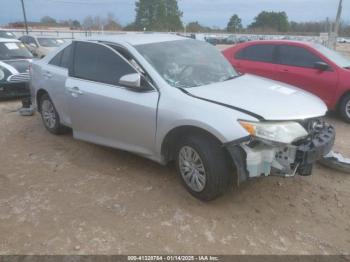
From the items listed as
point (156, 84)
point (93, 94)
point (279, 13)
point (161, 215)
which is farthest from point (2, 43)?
point (279, 13)

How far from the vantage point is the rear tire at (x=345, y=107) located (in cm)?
650

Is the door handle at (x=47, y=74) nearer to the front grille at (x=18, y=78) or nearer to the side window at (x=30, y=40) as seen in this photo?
the front grille at (x=18, y=78)

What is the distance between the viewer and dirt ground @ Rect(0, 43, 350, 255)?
9.51 feet

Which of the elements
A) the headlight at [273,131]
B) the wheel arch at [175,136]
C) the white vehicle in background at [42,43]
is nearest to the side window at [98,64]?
the wheel arch at [175,136]

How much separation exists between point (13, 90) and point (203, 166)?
6756 mm

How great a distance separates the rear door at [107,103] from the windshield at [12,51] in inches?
219

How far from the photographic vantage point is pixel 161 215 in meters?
3.32

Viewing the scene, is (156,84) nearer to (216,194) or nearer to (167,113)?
(167,113)

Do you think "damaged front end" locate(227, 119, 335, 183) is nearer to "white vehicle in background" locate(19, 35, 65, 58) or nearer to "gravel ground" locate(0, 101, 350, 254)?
"gravel ground" locate(0, 101, 350, 254)

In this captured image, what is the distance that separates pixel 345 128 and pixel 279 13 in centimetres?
8820

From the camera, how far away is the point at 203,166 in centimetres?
327

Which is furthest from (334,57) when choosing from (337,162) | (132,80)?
(132,80)

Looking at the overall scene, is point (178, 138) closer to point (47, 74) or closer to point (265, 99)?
point (265, 99)

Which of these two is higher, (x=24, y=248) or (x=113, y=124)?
(x=113, y=124)
